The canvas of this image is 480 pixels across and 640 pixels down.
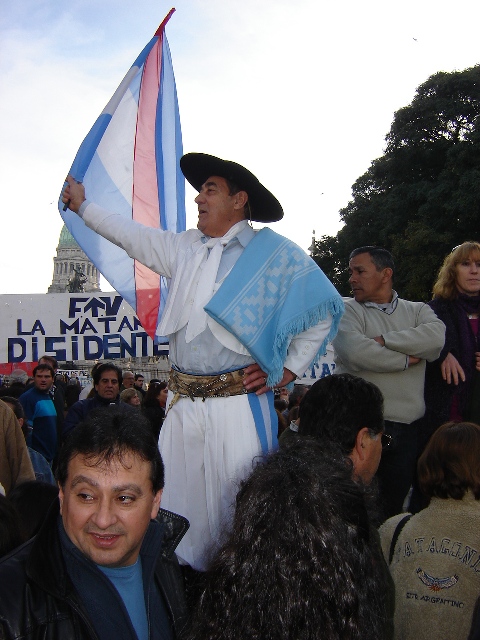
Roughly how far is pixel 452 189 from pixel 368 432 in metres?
20.1

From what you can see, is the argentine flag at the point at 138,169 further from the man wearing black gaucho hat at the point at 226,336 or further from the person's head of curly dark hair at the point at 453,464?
the person's head of curly dark hair at the point at 453,464

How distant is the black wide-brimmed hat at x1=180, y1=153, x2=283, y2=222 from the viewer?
11.6 feet

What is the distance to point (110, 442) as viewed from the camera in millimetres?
2076

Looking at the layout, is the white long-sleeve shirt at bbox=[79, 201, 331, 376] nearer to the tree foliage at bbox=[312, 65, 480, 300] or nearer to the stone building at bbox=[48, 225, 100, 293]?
the tree foliage at bbox=[312, 65, 480, 300]

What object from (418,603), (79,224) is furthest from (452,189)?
(418,603)

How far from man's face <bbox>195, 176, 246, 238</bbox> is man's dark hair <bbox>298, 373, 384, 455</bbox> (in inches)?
40.7

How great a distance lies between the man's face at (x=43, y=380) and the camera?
7590 millimetres

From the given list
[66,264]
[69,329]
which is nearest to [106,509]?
[69,329]

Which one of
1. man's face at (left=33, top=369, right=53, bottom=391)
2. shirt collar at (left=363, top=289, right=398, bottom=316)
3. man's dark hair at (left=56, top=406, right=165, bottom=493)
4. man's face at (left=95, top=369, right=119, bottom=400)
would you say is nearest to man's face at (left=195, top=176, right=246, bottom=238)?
shirt collar at (left=363, top=289, right=398, bottom=316)

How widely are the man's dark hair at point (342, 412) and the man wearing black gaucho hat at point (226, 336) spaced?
1.17 feet

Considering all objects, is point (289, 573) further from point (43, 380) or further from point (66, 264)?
point (66, 264)

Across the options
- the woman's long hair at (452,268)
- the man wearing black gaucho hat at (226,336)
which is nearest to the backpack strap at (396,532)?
the man wearing black gaucho hat at (226,336)

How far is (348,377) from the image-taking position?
3.01 metres

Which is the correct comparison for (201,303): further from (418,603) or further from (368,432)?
(418,603)
